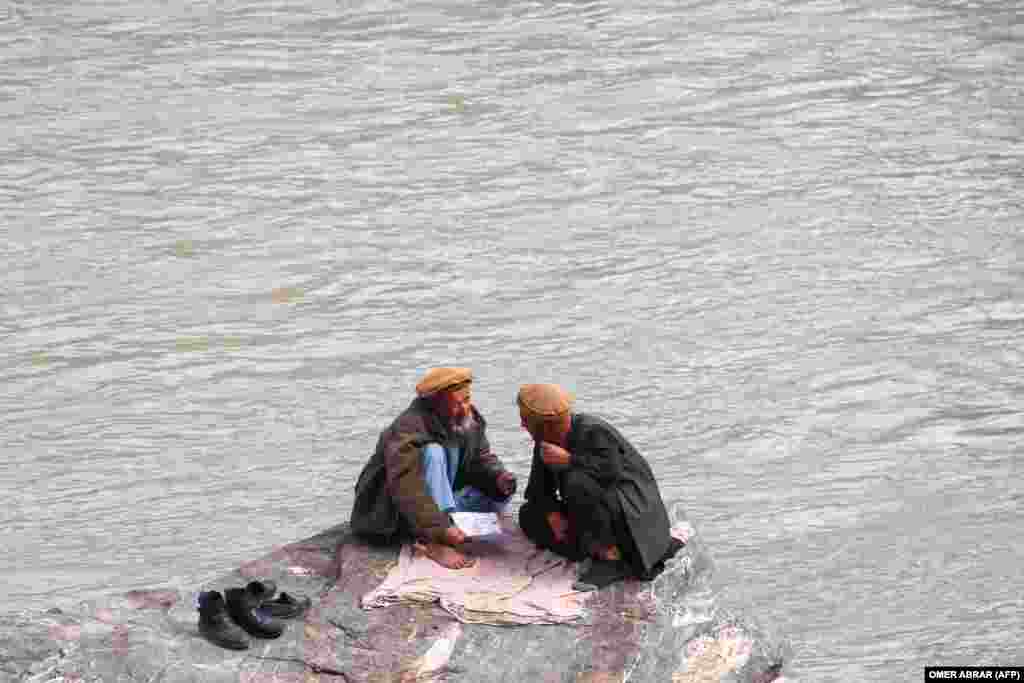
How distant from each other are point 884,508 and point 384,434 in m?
4.03

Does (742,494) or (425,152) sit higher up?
(425,152)

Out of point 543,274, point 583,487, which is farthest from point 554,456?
point 543,274

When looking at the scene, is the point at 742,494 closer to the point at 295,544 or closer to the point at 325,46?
the point at 295,544

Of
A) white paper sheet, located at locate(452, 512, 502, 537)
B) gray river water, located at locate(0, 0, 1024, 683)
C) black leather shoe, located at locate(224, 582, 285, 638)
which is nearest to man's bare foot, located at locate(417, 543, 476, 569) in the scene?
white paper sheet, located at locate(452, 512, 502, 537)

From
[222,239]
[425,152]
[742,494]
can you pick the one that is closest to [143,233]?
[222,239]

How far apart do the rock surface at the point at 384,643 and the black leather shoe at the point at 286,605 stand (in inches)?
2.2

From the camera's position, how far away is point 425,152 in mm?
18000

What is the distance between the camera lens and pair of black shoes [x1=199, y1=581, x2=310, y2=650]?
812cm

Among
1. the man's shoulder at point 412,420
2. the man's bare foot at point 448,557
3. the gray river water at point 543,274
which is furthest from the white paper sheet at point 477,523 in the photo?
the gray river water at point 543,274

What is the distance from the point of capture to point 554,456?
8.45 metres

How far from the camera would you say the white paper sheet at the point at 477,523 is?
8.85 meters

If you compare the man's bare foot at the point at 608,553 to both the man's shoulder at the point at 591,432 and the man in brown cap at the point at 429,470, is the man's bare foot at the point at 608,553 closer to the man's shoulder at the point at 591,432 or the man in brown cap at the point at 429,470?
the man's shoulder at the point at 591,432

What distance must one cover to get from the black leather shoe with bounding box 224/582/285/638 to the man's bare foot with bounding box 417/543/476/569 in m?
0.81

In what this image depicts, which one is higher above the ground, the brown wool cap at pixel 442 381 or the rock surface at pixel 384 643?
the brown wool cap at pixel 442 381
